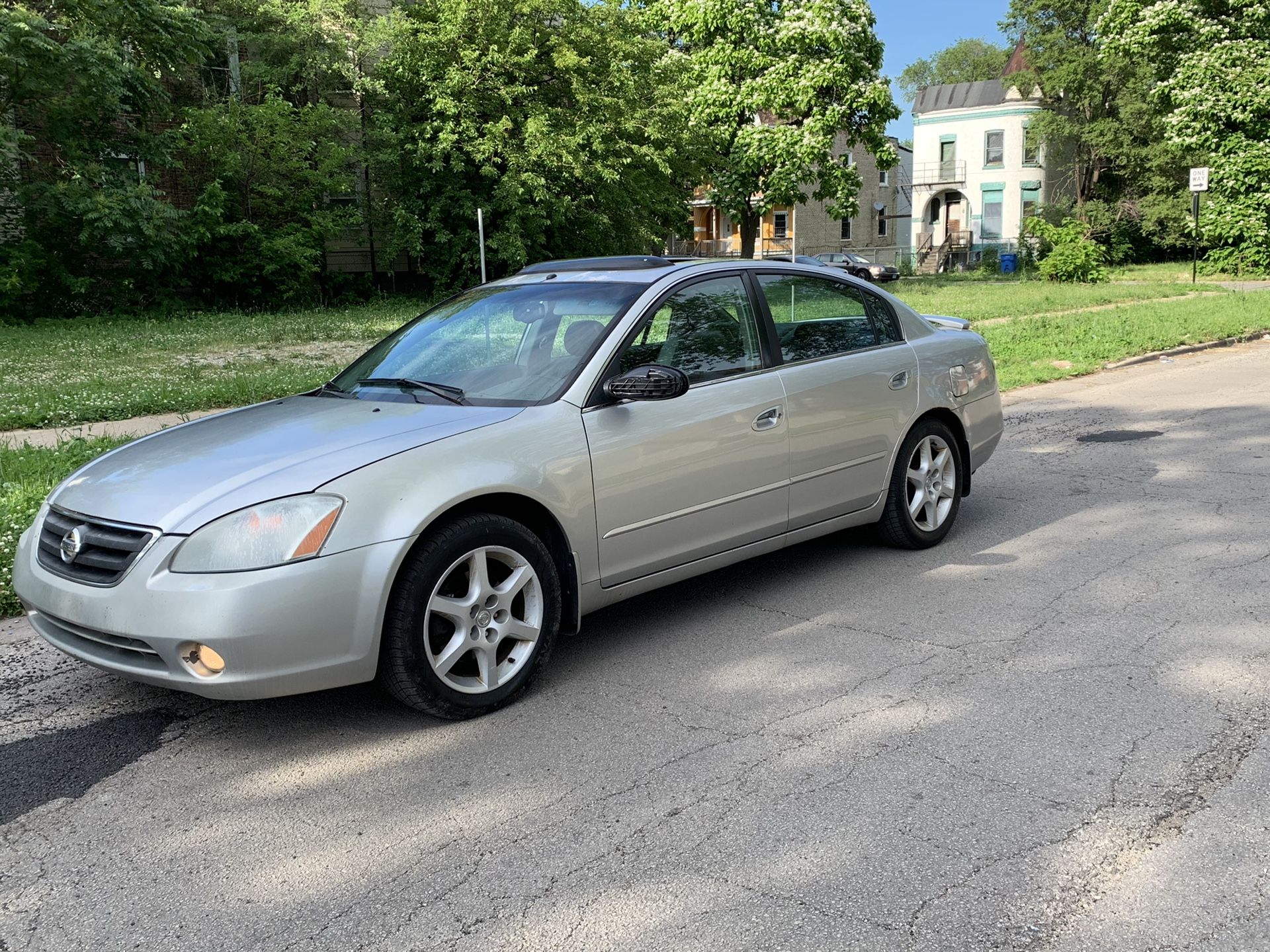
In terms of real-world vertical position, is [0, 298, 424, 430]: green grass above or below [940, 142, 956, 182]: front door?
below

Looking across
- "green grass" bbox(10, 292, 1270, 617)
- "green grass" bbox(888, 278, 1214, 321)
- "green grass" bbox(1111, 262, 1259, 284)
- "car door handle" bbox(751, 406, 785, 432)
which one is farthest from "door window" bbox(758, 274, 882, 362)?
"green grass" bbox(1111, 262, 1259, 284)

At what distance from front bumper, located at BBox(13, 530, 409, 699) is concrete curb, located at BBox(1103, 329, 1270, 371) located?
1236 centimetres

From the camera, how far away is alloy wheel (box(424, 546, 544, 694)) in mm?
3885

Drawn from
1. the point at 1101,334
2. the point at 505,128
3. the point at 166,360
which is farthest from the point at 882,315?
the point at 505,128

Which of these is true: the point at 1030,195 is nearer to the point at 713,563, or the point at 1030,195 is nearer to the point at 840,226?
the point at 840,226

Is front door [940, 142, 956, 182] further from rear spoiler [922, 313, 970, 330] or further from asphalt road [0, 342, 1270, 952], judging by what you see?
asphalt road [0, 342, 1270, 952]

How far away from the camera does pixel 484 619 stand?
13.1ft

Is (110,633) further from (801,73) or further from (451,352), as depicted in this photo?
(801,73)

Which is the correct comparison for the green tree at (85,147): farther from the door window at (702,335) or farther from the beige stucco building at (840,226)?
the beige stucco building at (840,226)

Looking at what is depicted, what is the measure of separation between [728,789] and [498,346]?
2.24 metres

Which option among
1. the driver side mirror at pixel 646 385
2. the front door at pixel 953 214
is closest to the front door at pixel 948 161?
the front door at pixel 953 214

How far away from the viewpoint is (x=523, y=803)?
3.38 metres

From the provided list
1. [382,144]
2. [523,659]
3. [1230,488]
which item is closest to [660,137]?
[382,144]

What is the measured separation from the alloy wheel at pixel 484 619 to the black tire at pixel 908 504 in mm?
2412
